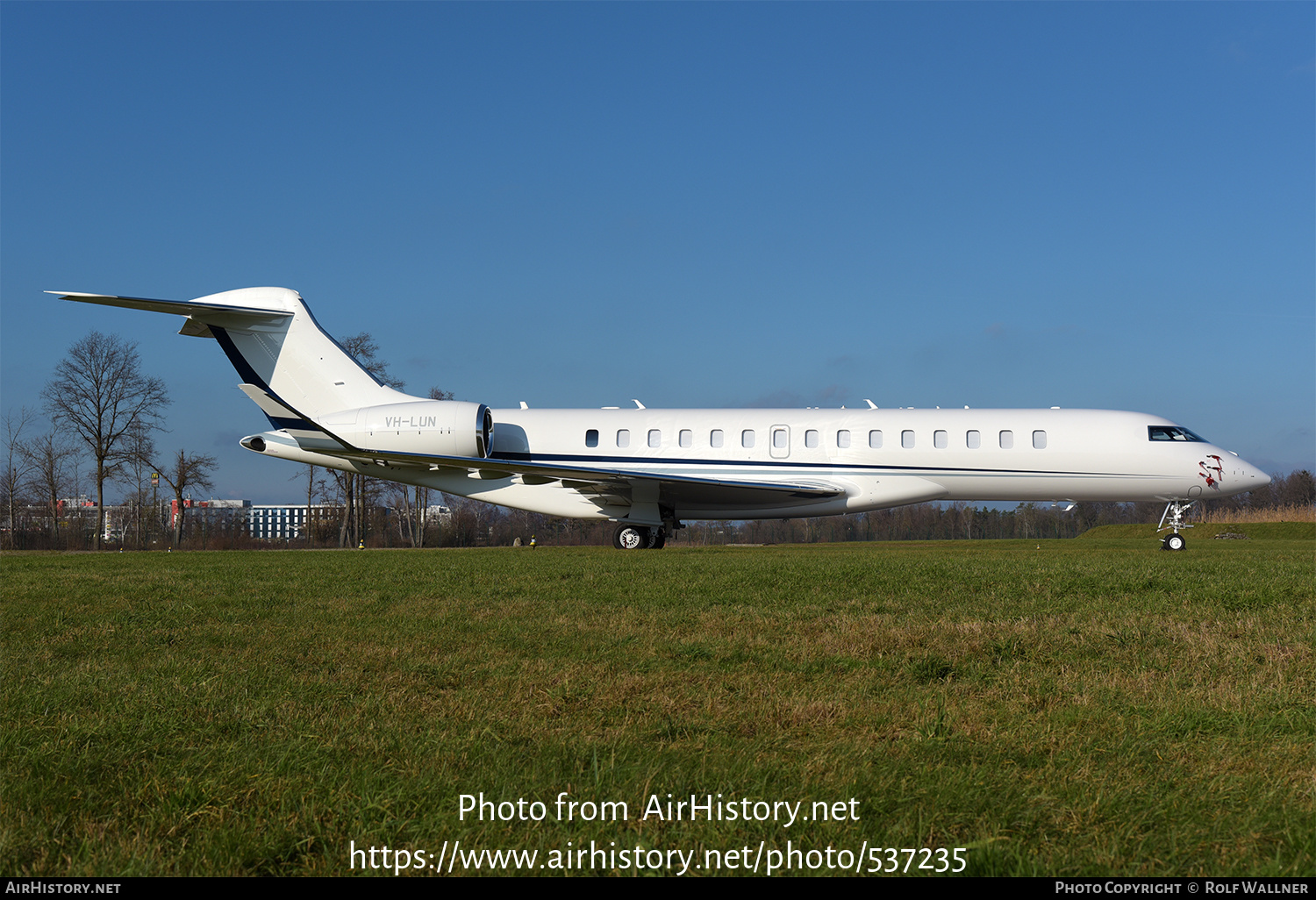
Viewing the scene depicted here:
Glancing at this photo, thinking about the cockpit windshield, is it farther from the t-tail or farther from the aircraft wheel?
the t-tail

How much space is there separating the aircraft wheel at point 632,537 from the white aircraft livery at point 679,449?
44 millimetres

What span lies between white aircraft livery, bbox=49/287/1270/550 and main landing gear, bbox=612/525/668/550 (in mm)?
44

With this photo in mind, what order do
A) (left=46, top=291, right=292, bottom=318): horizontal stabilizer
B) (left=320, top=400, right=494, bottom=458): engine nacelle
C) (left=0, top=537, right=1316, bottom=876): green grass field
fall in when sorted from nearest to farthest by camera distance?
(left=0, top=537, right=1316, bottom=876): green grass field
(left=46, top=291, right=292, bottom=318): horizontal stabilizer
(left=320, top=400, right=494, bottom=458): engine nacelle

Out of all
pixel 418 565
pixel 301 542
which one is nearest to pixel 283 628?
pixel 418 565

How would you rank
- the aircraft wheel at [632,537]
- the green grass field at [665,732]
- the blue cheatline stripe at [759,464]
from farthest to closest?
the aircraft wheel at [632,537], the blue cheatline stripe at [759,464], the green grass field at [665,732]

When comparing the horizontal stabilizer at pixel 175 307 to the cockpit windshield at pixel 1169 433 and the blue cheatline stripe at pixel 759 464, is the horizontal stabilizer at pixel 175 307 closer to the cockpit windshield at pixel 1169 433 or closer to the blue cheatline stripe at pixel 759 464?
the blue cheatline stripe at pixel 759 464

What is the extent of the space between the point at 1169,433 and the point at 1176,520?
184 cm

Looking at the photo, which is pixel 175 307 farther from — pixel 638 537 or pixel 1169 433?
pixel 1169 433

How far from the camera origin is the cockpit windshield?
18.9 meters

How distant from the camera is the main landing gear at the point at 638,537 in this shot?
20.1 metres

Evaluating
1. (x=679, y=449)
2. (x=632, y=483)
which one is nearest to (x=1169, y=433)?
(x=679, y=449)

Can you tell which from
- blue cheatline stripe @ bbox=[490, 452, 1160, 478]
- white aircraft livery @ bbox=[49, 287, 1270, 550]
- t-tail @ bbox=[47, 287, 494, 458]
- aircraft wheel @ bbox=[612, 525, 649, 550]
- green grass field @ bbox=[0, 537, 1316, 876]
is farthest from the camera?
aircraft wheel @ bbox=[612, 525, 649, 550]

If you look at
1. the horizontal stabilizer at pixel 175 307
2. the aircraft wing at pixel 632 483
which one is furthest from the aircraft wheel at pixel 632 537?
the horizontal stabilizer at pixel 175 307

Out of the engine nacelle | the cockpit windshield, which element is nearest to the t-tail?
the engine nacelle
